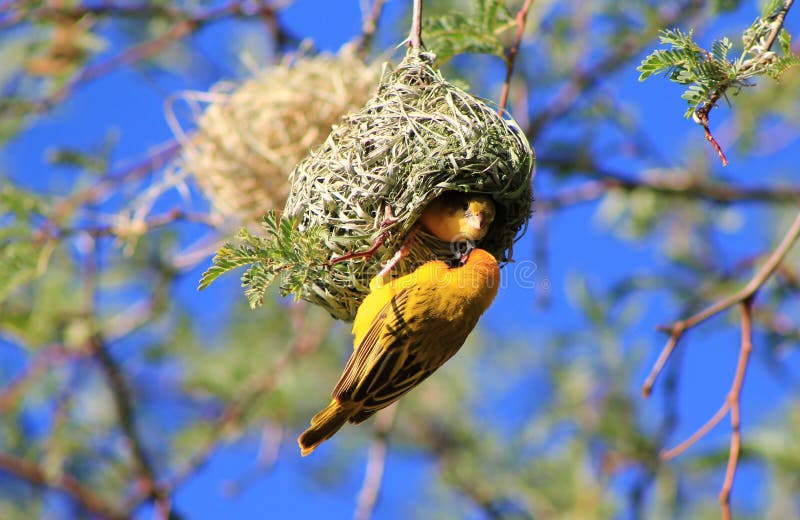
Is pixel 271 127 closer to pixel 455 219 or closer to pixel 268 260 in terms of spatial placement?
pixel 455 219

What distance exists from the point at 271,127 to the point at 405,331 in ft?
4.20

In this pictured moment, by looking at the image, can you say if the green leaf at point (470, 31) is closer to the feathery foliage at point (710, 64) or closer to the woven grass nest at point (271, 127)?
the woven grass nest at point (271, 127)

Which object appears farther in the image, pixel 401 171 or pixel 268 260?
pixel 401 171

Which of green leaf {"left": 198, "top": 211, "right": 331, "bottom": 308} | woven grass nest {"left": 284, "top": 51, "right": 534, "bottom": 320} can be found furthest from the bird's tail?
green leaf {"left": 198, "top": 211, "right": 331, "bottom": 308}

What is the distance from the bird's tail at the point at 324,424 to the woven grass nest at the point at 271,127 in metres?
1.16

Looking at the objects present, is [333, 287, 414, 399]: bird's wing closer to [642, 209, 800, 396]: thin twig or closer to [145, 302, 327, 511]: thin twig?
[642, 209, 800, 396]: thin twig

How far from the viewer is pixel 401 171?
2768 millimetres

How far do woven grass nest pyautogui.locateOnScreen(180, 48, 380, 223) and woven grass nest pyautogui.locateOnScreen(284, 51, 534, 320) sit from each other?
59cm

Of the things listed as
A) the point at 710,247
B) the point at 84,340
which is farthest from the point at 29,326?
the point at 710,247

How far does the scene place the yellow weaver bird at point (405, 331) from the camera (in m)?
2.69

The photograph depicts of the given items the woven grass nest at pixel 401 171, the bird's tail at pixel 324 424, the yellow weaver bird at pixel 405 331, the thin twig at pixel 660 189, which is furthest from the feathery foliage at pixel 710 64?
the thin twig at pixel 660 189

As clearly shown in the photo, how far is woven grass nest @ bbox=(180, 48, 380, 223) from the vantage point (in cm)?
358

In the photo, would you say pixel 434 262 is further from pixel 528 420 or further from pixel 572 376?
pixel 528 420

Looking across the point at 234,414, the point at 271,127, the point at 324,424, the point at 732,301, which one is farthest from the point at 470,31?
the point at 234,414
